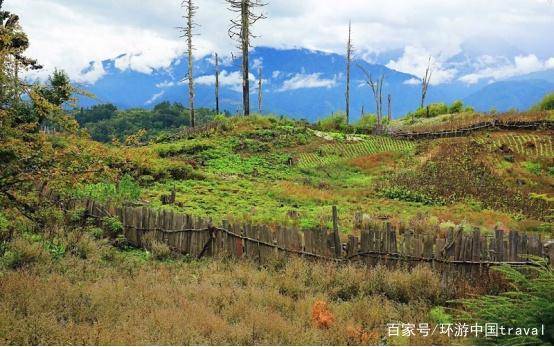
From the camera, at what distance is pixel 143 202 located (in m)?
14.2

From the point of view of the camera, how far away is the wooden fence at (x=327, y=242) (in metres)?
8.87

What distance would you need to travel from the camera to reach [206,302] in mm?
7355

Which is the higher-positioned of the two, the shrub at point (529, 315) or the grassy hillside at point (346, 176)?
the grassy hillside at point (346, 176)

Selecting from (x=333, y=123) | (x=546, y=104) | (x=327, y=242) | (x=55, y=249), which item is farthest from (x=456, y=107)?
(x=55, y=249)

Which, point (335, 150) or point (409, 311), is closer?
point (409, 311)

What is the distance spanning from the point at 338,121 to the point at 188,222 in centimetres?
2869

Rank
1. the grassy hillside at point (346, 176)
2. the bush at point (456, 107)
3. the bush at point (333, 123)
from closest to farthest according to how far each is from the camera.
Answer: the grassy hillside at point (346, 176) → the bush at point (333, 123) → the bush at point (456, 107)

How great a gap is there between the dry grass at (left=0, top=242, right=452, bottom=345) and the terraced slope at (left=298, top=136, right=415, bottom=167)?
16.9 meters

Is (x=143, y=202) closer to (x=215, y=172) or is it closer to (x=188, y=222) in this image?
(x=188, y=222)

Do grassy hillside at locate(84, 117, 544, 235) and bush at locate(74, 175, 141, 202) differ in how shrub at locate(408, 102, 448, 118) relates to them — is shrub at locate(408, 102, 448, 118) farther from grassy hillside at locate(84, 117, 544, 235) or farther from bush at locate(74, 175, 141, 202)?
bush at locate(74, 175, 141, 202)

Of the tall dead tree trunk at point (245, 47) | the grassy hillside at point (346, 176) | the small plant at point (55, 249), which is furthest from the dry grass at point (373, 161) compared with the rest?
the small plant at point (55, 249)

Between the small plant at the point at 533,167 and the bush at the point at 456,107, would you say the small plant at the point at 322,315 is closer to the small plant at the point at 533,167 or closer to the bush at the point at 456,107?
the small plant at the point at 533,167

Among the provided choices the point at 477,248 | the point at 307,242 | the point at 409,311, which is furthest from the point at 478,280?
the point at 307,242

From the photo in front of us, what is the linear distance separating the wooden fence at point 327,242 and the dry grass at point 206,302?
0.46 meters
